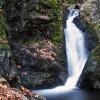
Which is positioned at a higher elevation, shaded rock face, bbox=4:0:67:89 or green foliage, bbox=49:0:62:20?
green foliage, bbox=49:0:62:20

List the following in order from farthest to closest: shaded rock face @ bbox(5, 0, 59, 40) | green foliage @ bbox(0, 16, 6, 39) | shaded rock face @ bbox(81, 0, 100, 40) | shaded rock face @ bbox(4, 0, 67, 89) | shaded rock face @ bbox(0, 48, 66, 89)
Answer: shaded rock face @ bbox(81, 0, 100, 40), shaded rock face @ bbox(5, 0, 59, 40), shaded rock face @ bbox(4, 0, 67, 89), shaded rock face @ bbox(0, 48, 66, 89), green foliage @ bbox(0, 16, 6, 39)

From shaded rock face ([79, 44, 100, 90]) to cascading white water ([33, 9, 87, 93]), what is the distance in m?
0.74

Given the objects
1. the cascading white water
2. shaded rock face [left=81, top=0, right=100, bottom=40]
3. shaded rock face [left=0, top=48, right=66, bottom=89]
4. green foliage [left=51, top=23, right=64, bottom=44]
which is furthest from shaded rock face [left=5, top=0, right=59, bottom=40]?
shaded rock face [left=81, top=0, right=100, bottom=40]

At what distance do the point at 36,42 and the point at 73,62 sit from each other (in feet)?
8.37

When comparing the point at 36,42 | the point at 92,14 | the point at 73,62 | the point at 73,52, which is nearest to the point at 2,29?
the point at 36,42

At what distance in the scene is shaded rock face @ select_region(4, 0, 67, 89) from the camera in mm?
19047

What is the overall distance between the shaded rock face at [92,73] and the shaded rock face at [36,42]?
55.5 inches

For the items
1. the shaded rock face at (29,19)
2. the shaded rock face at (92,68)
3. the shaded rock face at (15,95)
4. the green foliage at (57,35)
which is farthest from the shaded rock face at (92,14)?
the shaded rock face at (15,95)

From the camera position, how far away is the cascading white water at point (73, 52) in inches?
753

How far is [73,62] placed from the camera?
20266 millimetres

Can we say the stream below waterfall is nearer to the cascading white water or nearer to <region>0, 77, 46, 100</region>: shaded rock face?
the cascading white water

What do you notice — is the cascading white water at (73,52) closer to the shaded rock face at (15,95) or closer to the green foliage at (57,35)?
the green foliage at (57,35)

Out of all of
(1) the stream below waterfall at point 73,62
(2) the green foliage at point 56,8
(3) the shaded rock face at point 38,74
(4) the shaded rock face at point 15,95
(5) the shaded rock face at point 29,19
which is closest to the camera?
(4) the shaded rock face at point 15,95

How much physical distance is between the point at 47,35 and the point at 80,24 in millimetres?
2561
